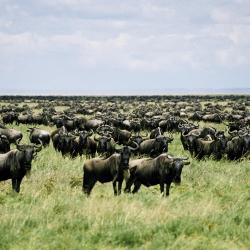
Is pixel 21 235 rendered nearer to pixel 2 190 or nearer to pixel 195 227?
pixel 195 227

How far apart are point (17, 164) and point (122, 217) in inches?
183

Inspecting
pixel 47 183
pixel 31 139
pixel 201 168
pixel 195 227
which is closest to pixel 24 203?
pixel 47 183

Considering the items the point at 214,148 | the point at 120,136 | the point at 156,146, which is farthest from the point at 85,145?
the point at 214,148

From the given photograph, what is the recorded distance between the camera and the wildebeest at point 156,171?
13.9m

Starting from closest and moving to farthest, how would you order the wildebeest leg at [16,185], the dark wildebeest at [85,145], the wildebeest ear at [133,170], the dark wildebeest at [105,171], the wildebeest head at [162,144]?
the wildebeest leg at [16,185] < the dark wildebeest at [105,171] < the wildebeest ear at [133,170] < the wildebeest head at [162,144] < the dark wildebeest at [85,145]

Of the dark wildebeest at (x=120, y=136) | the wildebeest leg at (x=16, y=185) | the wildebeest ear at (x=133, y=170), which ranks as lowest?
the dark wildebeest at (x=120, y=136)

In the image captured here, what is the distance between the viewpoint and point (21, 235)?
9.42 metres

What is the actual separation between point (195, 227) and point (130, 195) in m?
3.40

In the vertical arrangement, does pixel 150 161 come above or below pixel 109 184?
above

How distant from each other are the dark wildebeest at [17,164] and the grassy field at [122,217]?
0.39 meters

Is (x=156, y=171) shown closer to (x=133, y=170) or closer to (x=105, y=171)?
(x=133, y=170)

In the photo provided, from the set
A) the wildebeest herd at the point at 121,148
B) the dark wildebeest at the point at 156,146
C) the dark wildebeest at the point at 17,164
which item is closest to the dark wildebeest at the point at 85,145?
the wildebeest herd at the point at 121,148

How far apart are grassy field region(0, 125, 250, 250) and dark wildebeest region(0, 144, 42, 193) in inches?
15.5

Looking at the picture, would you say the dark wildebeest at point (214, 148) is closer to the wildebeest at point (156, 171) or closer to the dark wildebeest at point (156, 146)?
the dark wildebeest at point (156, 146)
